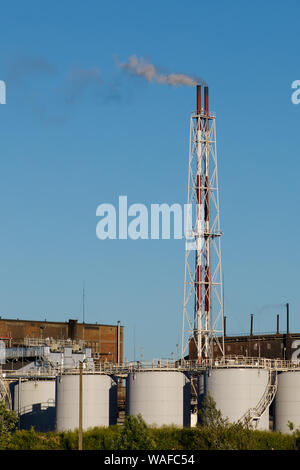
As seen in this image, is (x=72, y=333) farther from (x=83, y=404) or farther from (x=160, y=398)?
(x=160, y=398)

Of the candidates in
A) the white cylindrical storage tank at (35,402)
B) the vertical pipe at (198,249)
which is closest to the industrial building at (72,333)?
the white cylindrical storage tank at (35,402)

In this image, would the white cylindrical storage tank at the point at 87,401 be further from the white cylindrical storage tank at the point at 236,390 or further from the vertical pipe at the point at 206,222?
the vertical pipe at the point at 206,222

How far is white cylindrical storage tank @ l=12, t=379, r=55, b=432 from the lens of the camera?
93312mm

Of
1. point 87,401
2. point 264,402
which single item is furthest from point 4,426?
point 264,402

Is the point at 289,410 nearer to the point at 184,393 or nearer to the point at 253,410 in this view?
the point at 253,410

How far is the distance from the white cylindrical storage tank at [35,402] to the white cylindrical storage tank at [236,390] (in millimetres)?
20873

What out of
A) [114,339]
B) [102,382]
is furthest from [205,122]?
[114,339]

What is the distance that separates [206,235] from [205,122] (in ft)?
38.6

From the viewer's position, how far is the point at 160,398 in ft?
267

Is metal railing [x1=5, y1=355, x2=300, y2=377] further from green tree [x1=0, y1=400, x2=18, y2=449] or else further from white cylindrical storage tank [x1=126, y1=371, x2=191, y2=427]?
green tree [x1=0, y1=400, x2=18, y2=449]

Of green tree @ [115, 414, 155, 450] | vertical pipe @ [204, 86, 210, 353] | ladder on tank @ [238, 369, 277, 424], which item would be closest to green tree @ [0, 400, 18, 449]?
green tree @ [115, 414, 155, 450]

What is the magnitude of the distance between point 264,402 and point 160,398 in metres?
9.07

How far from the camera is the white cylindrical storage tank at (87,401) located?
84188mm

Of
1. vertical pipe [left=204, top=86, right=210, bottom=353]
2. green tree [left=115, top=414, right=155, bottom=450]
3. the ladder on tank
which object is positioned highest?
vertical pipe [left=204, top=86, right=210, bottom=353]
